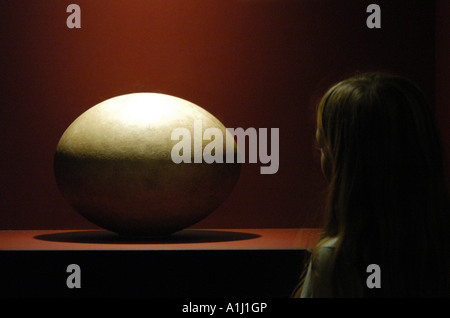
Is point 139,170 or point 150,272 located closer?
point 150,272

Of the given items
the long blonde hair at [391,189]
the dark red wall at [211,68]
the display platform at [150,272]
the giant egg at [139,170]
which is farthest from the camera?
the dark red wall at [211,68]

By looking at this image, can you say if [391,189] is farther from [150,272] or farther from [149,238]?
[149,238]

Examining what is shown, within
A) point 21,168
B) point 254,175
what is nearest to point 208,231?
point 254,175

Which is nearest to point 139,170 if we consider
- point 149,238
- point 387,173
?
point 149,238

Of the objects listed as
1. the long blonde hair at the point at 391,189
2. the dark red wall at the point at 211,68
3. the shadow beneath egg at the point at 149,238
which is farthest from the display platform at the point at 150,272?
the dark red wall at the point at 211,68

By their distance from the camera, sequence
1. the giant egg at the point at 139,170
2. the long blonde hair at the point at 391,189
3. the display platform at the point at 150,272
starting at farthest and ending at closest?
1. the giant egg at the point at 139,170
2. the display platform at the point at 150,272
3. the long blonde hair at the point at 391,189

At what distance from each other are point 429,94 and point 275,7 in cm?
80

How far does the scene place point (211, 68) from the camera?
3.12 meters

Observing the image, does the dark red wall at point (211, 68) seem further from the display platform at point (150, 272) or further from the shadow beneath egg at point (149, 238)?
the display platform at point (150, 272)

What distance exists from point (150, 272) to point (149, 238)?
44 centimetres

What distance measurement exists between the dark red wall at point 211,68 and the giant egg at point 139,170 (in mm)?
592

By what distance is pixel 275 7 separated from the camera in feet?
10.2

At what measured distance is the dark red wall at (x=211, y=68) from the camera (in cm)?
307

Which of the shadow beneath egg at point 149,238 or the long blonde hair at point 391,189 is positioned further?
the shadow beneath egg at point 149,238
